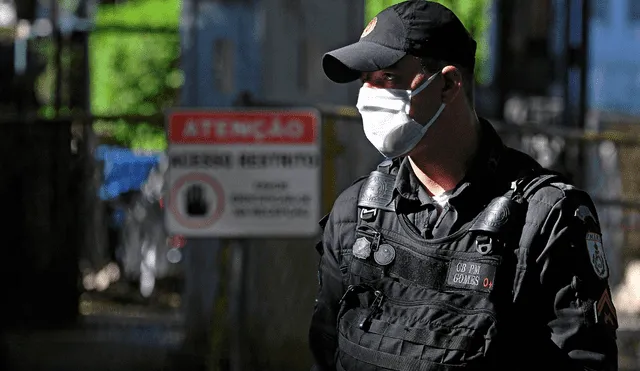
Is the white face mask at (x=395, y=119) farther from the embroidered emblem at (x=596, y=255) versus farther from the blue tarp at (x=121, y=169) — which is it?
the blue tarp at (x=121, y=169)

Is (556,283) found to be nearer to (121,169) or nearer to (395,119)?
(395,119)

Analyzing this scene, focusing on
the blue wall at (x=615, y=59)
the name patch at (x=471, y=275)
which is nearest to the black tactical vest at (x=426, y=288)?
the name patch at (x=471, y=275)

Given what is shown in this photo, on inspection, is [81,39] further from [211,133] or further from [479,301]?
[479,301]

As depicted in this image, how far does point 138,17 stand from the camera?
17.8m

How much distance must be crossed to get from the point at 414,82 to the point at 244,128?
11.6ft

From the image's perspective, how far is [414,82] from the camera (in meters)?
2.76

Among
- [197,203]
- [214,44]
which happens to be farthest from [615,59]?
[197,203]

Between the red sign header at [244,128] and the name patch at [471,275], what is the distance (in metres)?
3.64

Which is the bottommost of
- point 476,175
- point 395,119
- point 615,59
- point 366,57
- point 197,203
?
point 197,203

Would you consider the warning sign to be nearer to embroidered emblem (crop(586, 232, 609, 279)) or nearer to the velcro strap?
the velcro strap

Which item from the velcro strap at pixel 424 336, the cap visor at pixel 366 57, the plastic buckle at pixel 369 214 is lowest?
the velcro strap at pixel 424 336

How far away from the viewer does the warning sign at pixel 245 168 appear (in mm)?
6219

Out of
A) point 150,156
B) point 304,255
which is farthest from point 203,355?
point 150,156

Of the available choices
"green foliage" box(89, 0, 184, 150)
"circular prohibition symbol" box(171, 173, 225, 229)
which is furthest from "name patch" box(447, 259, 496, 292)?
"green foliage" box(89, 0, 184, 150)
